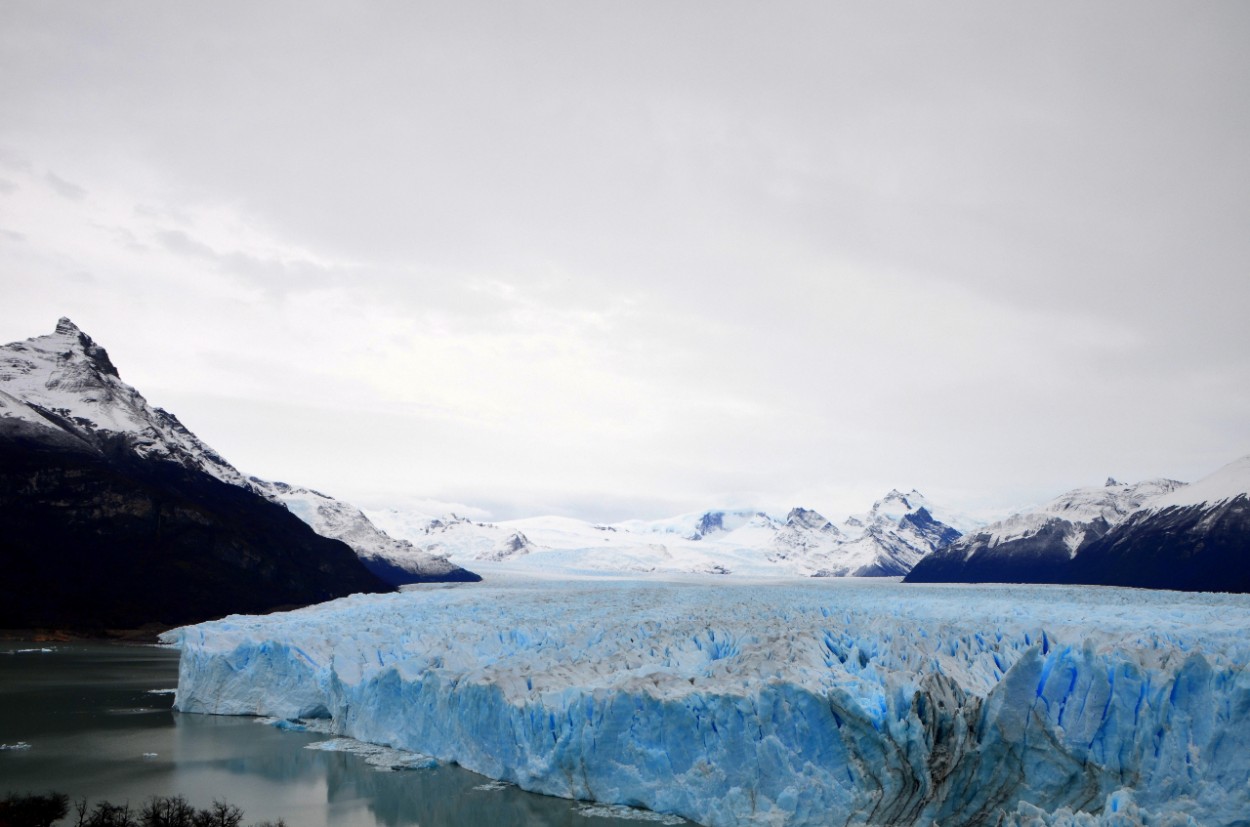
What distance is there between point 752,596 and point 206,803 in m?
20.5

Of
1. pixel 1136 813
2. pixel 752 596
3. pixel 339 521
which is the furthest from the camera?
pixel 339 521

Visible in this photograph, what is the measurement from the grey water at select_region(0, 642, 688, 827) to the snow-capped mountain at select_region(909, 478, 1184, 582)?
261 ft

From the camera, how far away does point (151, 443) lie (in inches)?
2509

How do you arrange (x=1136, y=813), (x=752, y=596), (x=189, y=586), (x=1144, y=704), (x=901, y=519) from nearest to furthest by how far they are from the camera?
(x=1136, y=813), (x=1144, y=704), (x=752, y=596), (x=189, y=586), (x=901, y=519)

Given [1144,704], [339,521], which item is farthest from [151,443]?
[1144,704]

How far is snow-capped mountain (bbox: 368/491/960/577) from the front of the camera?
118 meters

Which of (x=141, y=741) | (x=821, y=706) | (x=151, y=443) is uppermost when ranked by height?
(x=151, y=443)

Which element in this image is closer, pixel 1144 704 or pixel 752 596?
pixel 1144 704

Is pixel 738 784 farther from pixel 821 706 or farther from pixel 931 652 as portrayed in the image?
pixel 931 652

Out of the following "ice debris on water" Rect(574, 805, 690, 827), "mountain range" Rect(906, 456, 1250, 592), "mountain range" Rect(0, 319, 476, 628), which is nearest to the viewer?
"ice debris on water" Rect(574, 805, 690, 827)

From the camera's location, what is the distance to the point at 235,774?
56.1ft

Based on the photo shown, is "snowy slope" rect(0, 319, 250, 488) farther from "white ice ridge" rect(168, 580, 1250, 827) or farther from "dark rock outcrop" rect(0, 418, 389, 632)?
"white ice ridge" rect(168, 580, 1250, 827)

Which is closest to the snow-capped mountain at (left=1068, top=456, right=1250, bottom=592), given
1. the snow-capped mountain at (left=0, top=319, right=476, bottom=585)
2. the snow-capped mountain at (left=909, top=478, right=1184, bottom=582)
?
the snow-capped mountain at (left=909, top=478, right=1184, bottom=582)

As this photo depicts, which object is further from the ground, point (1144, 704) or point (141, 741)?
point (1144, 704)
